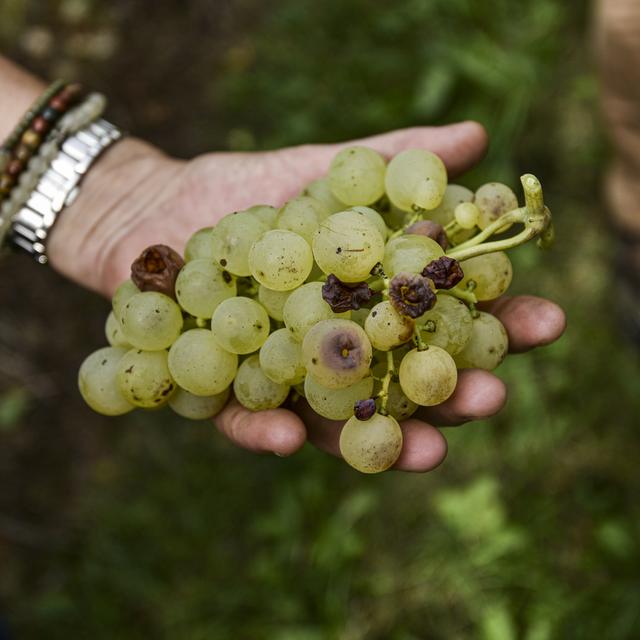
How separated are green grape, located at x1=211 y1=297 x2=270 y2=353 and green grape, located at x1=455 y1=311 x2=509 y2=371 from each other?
43 centimetres

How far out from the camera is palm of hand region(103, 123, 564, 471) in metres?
1.55

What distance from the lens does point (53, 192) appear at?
6.98 feet

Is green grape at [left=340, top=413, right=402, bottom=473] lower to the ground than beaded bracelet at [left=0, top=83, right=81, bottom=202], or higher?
lower

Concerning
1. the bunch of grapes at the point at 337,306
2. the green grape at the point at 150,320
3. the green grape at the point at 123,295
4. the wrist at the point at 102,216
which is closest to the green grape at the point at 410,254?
the bunch of grapes at the point at 337,306

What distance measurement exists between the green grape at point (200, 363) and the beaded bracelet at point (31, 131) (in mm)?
882

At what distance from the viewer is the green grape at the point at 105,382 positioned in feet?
5.37

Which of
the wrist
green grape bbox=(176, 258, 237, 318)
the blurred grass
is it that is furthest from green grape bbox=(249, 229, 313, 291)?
the blurred grass

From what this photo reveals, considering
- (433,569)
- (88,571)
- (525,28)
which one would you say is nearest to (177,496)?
(88,571)

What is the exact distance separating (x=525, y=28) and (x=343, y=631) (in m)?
2.70

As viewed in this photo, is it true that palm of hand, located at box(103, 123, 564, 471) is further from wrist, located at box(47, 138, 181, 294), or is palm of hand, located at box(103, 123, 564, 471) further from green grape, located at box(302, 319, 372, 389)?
green grape, located at box(302, 319, 372, 389)

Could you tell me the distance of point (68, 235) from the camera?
2158 mm

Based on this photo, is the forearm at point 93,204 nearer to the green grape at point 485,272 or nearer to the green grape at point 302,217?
the green grape at point 302,217

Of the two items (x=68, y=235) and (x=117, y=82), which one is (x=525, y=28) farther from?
(x=68, y=235)

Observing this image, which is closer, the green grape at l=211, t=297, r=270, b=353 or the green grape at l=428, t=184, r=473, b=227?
the green grape at l=211, t=297, r=270, b=353
